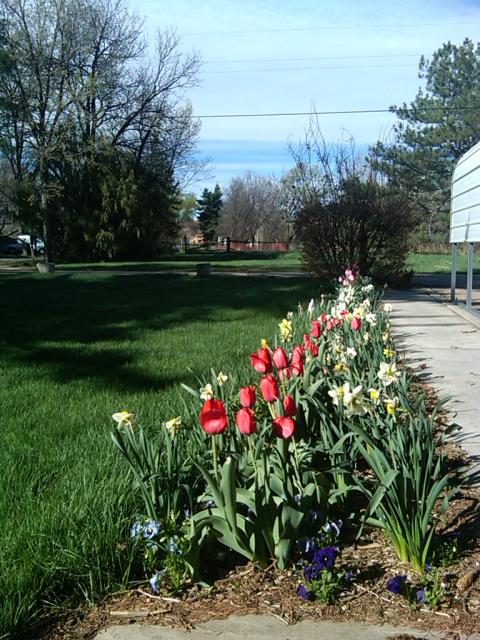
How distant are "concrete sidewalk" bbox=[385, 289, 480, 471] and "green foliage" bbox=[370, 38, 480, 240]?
29495mm

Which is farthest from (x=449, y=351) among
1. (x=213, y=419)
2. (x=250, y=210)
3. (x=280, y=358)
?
(x=250, y=210)

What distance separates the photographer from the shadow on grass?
235 inches

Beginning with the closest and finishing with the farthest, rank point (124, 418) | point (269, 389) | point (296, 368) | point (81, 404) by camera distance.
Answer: point (269, 389)
point (124, 418)
point (296, 368)
point (81, 404)

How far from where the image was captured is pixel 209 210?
6906 cm

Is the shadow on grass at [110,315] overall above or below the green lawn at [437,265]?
below

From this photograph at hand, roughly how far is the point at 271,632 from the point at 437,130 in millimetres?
39829

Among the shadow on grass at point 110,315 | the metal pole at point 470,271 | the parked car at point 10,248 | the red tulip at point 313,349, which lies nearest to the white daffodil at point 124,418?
the red tulip at point 313,349

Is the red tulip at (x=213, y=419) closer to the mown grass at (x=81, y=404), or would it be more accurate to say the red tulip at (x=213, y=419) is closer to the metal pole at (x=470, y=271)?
the mown grass at (x=81, y=404)

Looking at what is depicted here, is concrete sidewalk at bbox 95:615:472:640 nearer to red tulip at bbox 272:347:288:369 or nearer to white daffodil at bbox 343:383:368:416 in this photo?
white daffodil at bbox 343:383:368:416

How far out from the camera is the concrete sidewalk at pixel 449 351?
4.29 meters

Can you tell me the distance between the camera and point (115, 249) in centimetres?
3428

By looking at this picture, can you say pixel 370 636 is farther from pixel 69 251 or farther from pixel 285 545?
pixel 69 251

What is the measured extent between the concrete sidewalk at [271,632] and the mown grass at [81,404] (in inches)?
9.2

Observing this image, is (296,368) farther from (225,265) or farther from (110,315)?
(225,265)
